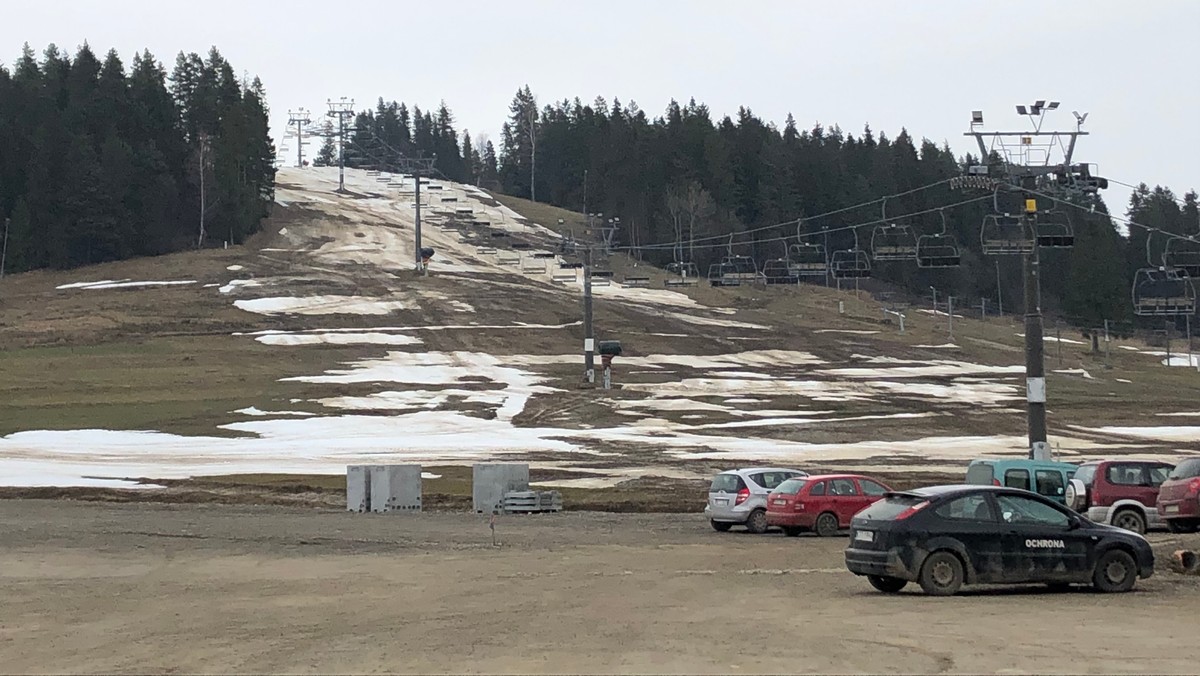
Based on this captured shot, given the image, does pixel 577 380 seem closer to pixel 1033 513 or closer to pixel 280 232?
pixel 1033 513

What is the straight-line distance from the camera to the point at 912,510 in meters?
18.8

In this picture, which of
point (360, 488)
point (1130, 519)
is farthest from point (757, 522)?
point (360, 488)

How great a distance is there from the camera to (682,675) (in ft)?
40.3

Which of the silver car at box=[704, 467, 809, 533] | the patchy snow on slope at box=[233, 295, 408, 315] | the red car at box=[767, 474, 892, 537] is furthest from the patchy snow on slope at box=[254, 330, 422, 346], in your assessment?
the red car at box=[767, 474, 892, 537]

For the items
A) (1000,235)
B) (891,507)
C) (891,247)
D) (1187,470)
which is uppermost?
(891,247)

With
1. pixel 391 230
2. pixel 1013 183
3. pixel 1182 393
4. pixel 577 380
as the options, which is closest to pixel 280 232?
pixel 391 230

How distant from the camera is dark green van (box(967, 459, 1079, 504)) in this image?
3150 centimetres

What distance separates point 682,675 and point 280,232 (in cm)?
14238

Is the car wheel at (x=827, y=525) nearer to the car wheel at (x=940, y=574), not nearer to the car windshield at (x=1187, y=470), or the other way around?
the car windshield at (x=1187, y=470)

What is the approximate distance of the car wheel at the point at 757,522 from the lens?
106 feet

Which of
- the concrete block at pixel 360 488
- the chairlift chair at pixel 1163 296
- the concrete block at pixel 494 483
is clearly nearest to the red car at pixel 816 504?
the concrete block at pixel 494 483

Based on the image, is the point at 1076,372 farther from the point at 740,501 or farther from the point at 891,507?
the point at 891,507

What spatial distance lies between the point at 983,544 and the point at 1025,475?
43.8 feet

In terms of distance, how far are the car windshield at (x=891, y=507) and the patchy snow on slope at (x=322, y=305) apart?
88601 millimetres
